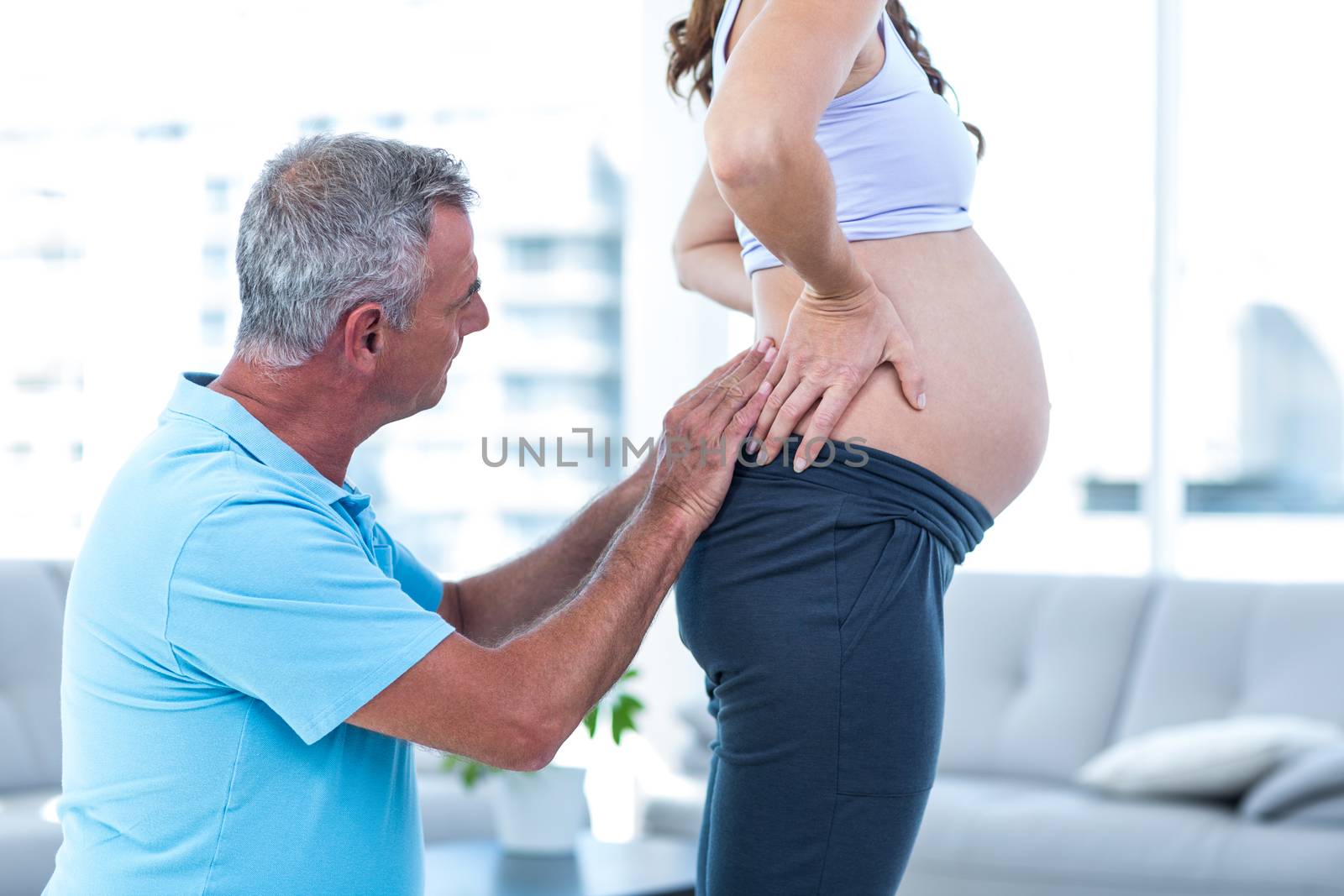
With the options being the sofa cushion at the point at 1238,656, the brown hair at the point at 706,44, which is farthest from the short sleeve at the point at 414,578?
the sofa cushion at the point at 1238,656

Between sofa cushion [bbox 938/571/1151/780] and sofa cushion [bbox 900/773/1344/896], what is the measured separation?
263mm

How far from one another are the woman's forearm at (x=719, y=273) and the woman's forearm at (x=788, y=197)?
1.04ft

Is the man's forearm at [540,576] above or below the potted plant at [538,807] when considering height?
above

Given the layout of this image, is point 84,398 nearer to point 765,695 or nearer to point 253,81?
point 253,81

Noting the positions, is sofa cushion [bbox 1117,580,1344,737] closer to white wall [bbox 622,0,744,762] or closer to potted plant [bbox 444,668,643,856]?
potted plant [bbox 444,668,643,856]

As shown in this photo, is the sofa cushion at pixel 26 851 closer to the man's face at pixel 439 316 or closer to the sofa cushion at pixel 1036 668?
the man's face at pixel 439 316

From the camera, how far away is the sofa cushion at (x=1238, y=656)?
2875 millimetres

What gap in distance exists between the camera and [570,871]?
2.37 meters

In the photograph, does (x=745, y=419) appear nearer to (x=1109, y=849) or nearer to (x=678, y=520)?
(x=678, y=520)

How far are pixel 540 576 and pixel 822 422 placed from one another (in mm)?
588

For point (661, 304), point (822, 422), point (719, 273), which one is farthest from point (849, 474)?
point (661, 304)

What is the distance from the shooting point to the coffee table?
223cm

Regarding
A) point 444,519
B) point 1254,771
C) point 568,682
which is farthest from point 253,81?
point 568,682

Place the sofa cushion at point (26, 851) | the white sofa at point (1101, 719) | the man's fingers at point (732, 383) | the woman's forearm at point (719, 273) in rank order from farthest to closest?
the white sofa at point (1101, 719) → the sofa cushion at point (26, 851) → the woman's forearm at point (719, 273) → the man's fingers at point (732, 383)
